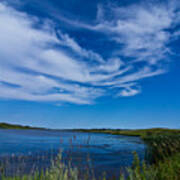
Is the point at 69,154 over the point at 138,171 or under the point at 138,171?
over

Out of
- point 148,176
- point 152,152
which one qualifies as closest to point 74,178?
point 148,176

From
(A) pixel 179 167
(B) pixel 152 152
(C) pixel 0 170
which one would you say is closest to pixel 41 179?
(C) pixel 0 170

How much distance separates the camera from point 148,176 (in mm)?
6492

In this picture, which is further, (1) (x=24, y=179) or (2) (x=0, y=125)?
(2) (x=0, y=125)

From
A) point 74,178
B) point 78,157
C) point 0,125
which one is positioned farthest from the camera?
point 0,125

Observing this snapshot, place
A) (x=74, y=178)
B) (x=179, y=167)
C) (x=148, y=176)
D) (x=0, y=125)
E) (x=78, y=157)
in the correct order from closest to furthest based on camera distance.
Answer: (x=74, y=178), (x=78, y=157), (x=148, y=176), (x=179, y=167), (x=0, y=125)

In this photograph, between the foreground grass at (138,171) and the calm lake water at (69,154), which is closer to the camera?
the foreground grass at (138,171)

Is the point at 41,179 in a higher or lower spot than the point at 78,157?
lower

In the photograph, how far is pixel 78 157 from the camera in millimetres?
4746

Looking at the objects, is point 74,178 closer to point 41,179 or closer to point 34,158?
point 41,179

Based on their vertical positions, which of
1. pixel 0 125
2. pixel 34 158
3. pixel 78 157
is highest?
pixel 0 125

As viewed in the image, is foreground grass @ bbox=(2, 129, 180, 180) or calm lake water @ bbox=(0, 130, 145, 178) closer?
foreground grass @ bbox=(2, 129, 180, 180)

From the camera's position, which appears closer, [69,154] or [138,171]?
[69,154]

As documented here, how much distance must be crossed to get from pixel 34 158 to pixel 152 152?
1236cm
